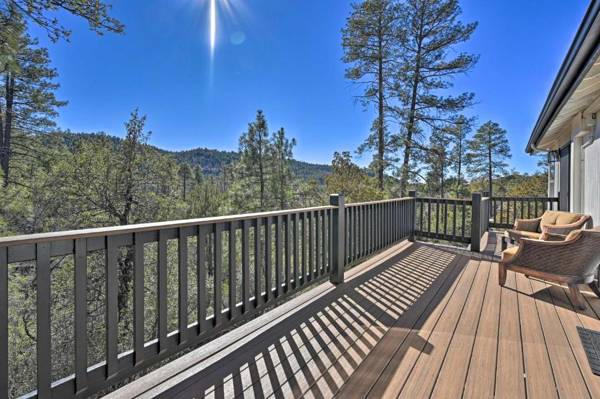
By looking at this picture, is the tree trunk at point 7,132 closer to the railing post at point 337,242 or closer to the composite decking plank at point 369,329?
the railing post at point 337,242

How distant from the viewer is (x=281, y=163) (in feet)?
64.2

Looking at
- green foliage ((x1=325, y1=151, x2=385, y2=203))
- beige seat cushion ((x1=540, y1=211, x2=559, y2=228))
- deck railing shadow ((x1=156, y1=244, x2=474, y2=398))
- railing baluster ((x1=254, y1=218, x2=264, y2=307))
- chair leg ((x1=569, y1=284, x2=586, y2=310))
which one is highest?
green foliage ((x1=325, y1=151, x2=385, y2=203))

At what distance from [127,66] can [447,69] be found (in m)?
16.6

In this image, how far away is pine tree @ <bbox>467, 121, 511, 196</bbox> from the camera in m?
21.7

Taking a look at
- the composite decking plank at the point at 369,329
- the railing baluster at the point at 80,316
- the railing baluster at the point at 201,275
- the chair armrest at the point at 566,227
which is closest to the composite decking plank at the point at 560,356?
the composite decking plank at the point at 369,329

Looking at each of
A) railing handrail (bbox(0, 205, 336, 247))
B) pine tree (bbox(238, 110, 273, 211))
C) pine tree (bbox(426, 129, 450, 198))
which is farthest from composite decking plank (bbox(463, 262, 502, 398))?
pine tree (bbox(238, 110, 273, 211))

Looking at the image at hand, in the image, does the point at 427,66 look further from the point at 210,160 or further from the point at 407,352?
the point at 210,160

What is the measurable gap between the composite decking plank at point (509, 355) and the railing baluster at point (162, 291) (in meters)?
1.97

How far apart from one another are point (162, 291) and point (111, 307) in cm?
31

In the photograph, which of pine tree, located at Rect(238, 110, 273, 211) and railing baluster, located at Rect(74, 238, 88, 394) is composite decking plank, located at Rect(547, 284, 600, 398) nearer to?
railing baluster, located at Rect(74, 238, 88, 394)

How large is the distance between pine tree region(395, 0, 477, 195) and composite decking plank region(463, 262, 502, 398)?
33.7 ft

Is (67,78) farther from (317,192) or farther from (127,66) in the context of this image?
(317,192)

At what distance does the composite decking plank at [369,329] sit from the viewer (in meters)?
1.79

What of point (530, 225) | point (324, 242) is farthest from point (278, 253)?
point (530, 225)
